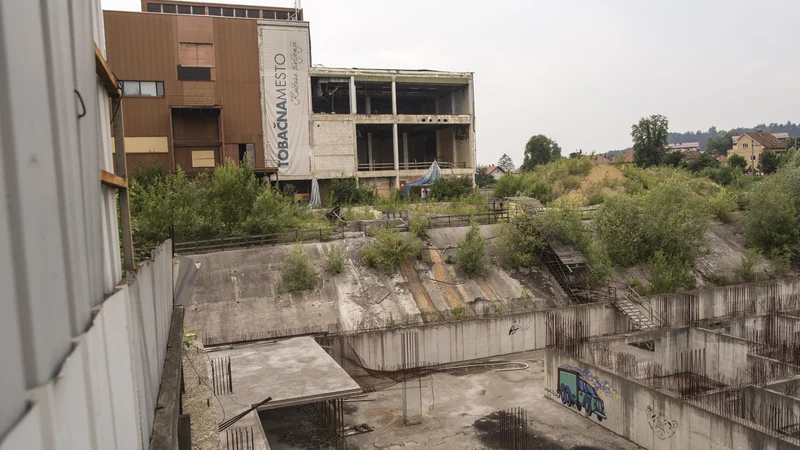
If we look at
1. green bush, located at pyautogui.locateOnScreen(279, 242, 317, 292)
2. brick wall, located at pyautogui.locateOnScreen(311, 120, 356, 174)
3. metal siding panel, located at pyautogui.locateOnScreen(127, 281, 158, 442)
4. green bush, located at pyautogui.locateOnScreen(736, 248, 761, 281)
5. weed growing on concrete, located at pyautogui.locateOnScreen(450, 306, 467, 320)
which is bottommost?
weed growing on concrete, located at pyautogui.locateOnScreen(450, 306, 467, 320)

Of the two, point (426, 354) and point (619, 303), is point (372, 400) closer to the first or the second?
point (426, 354)

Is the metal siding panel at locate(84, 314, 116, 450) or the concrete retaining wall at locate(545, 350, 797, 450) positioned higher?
the metal siding panel at locate(84, 314, 116, 450)

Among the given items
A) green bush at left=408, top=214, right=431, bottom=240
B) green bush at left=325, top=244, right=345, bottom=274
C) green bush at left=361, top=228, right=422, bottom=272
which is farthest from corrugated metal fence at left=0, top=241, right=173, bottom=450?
green bush at left=408, top=214, right=431, bottom=240

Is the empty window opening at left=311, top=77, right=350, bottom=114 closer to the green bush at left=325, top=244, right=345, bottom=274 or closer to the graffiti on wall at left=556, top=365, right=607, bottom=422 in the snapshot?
the green bush at left=325, top=244, right=345, bottom=274

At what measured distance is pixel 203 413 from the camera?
354 inches

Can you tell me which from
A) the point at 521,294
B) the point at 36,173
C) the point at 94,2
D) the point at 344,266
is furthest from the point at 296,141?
the point at 36,173

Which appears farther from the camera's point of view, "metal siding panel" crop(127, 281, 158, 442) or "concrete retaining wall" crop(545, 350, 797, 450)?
"concrete retaining wall" crop(545, 350, 797, 450)

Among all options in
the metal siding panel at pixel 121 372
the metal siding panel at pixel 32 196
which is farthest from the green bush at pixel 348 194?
the metal siding panel at pixel 32 196

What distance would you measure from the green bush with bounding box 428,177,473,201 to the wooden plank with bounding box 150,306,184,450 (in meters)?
39.0

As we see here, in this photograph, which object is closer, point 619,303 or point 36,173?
point 36,173

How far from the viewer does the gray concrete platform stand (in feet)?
46.2

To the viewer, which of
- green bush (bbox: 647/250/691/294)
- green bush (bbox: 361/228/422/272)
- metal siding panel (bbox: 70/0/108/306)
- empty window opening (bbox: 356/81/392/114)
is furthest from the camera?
empty window opening (bbox: 356/81/392/114)

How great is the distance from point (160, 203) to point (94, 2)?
28.7 metres

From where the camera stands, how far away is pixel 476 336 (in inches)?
968
